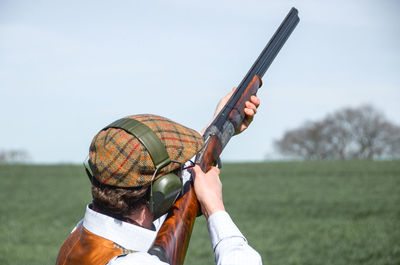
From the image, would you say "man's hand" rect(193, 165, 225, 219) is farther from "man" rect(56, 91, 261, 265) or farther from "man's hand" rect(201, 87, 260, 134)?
"man's hand" rect(201, 87, 260, 134)

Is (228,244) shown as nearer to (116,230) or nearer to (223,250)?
(223,250)

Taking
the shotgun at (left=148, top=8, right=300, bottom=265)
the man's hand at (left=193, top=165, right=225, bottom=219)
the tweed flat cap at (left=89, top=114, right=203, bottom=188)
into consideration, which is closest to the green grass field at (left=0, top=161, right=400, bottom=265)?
the shotgun at (left=148, top=8, right=300, bottom=265)

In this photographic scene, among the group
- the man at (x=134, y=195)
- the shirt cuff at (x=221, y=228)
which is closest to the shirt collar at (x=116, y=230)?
the man at (x=134, y=195)

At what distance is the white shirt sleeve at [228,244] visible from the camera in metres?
2.51

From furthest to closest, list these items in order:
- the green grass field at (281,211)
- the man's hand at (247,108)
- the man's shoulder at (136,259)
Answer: the green grass field at (281,211) < the man's hand at (247,108) < the man's shoulder at (136,259)

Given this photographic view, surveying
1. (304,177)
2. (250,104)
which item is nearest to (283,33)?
(250,104)

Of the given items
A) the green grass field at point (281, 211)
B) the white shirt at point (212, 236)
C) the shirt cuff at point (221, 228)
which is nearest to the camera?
the white shirt at point (212, 236)

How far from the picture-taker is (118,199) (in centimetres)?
267

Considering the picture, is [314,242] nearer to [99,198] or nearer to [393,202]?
[393,202]

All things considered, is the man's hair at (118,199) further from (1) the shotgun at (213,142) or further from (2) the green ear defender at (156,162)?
(1) the shotgun at (213,142)

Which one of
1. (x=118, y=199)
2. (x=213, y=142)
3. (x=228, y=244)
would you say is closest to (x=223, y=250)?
(x=228, y=244)

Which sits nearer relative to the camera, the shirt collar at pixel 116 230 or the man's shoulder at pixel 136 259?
the man's shoulder at pixel 136 259

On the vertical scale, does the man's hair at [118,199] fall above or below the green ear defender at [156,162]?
below

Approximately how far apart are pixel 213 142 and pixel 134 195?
3.36 ft
